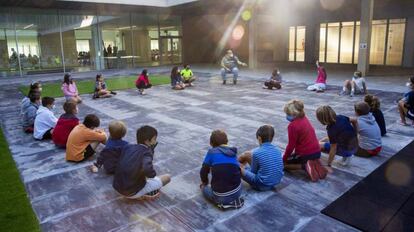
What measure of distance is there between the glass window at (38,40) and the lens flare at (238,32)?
1397 cm

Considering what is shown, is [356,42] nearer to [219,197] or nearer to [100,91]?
[100,91]

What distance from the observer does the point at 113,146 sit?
16.3 feet

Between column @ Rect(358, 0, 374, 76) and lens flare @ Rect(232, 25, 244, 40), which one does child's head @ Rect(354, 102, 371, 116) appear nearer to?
column @ Rect(358, 0, 374, 76)

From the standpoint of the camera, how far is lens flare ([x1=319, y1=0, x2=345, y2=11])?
72.3 feet

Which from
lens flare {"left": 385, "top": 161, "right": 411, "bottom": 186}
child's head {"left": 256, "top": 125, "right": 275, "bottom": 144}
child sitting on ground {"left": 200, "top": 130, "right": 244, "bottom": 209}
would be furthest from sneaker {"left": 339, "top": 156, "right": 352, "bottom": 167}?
child sitting on ground {"left": 200, "top": 130, "right": 244, "bottom": 209}

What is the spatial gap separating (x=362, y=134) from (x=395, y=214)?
2023 mm

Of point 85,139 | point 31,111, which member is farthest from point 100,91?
point 85,139

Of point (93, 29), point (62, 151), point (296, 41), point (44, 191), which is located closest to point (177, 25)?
point (93, 29)

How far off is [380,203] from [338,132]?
4.12 ft

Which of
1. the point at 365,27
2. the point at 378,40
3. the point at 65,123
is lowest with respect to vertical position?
the point at 65,123

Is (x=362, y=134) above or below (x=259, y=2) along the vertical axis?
below

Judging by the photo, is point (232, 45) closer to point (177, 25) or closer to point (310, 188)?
point (177, 25)

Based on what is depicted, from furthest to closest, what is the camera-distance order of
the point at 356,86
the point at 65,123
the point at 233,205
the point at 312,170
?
the point at 356,86
the point at 65,123
the point at 312,170
the point at 233,205

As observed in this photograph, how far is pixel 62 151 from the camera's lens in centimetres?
652
